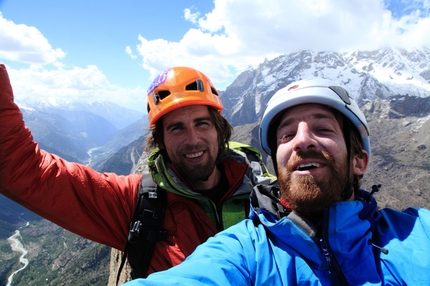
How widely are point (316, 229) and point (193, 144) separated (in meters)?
3.35

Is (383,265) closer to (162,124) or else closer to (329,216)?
(329,216)

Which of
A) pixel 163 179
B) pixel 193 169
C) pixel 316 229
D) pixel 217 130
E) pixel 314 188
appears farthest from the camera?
pixel 217 130

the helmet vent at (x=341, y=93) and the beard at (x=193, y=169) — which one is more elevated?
the helmet vent at (x=341, y=93)

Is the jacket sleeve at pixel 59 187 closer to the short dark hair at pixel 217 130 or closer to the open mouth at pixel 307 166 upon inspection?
the short dark hair at pixel 217 130

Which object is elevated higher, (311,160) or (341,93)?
(341,93)

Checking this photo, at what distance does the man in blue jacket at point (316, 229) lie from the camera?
3291 millimetres

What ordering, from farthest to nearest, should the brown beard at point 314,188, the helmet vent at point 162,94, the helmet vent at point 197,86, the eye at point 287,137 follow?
1. the helmet vent at point 197,86
2. the helmet vent at point 162,94
3. the eye at point 287,137
4. the brown beard at point 314,188

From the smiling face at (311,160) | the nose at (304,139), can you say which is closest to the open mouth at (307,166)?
the smiling face at (311,160)

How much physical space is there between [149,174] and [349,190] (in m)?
3.99

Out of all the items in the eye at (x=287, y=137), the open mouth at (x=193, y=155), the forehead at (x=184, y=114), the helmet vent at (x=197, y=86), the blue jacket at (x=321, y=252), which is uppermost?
the helmet vent at (x=197, y=86)

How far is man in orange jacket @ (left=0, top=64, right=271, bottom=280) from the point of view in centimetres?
485

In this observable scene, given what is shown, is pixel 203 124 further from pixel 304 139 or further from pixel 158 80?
pixel 304 139

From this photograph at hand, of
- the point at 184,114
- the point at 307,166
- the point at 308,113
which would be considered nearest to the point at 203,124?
the point at 184,114

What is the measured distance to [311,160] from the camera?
4137 mm
